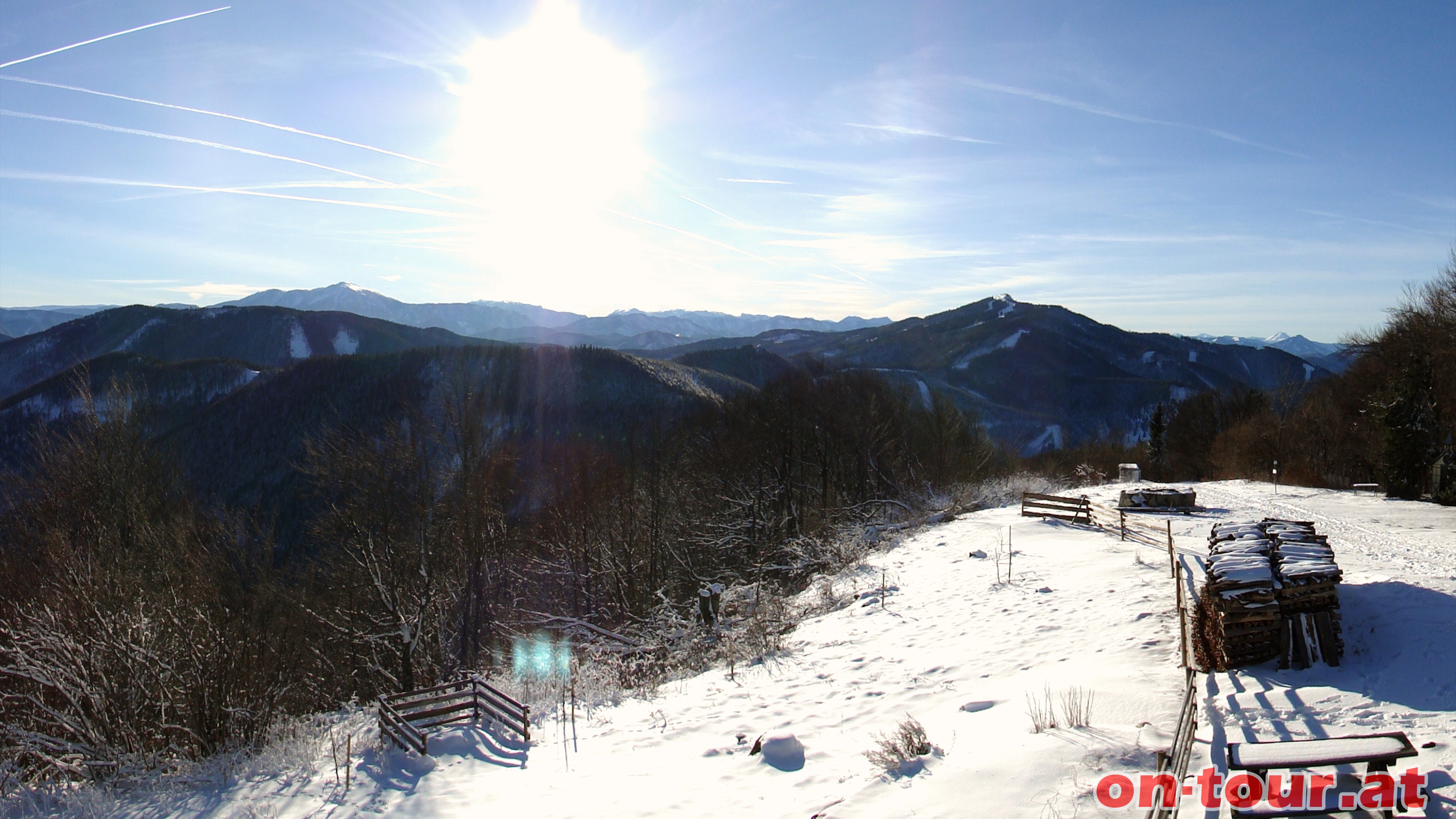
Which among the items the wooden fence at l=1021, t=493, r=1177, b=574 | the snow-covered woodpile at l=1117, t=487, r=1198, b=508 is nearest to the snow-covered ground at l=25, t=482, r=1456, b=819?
the wooden fence at l=1021, t=493, r=1177, b=574

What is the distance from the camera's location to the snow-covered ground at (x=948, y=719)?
6.95 meters

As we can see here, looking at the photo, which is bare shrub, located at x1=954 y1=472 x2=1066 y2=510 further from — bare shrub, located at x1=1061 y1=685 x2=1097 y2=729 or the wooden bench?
the wooden bench

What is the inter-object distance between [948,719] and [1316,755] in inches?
185

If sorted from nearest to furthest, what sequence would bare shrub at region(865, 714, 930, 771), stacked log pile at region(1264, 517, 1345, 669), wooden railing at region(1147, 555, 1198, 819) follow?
wooden railing at region(1147, 555, 1198, 819)
bare shrub at region(865, 714, 930, 771)
stacked log pile at region(1264, 517, 1345, 669)

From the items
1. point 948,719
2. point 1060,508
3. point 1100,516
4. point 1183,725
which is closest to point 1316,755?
point 1183,725

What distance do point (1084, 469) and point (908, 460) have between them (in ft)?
36.3

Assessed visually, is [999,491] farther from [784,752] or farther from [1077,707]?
[784,752]

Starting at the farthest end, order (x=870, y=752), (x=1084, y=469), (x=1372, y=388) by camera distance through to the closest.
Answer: (x=1084, y=469), (x=1372, y=388), (x=870, y=752)

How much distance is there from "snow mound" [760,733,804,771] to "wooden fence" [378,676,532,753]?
13.2 feet

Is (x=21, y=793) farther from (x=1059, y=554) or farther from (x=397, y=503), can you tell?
(x=1059, y=554)

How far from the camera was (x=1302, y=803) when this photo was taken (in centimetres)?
514

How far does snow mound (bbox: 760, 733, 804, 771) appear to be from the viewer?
28.2 ft

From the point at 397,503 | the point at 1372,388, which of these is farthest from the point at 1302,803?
the point at 1372,388

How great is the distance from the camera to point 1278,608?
8680 mm
